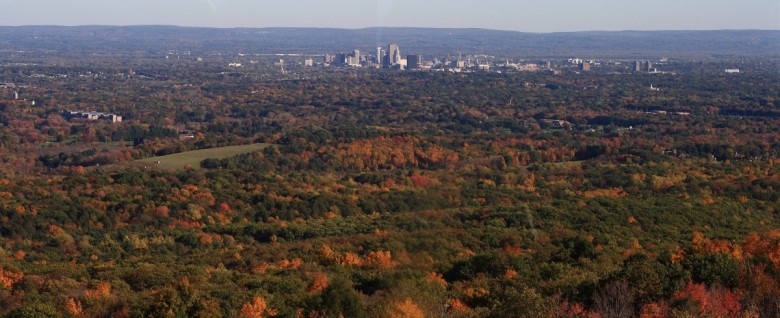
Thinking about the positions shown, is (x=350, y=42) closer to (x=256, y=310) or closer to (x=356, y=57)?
(x=356, y=57)

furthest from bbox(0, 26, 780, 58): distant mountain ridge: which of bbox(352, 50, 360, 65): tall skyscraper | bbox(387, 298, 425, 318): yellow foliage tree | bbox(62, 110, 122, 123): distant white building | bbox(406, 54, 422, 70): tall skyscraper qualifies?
bbox(387, 298, 425, 318): yellow foliage tree

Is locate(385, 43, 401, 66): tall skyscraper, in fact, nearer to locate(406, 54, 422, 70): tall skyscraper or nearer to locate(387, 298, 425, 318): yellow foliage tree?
locate(406, 54, 422, 70): tall skyscraper

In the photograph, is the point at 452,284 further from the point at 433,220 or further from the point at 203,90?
the point at 203,90

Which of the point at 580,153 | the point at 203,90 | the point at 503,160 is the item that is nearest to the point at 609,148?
the point at 580,153

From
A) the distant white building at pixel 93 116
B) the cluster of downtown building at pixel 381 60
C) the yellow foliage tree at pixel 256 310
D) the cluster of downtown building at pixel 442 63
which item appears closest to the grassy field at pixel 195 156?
the distant white building at pixel 93 116

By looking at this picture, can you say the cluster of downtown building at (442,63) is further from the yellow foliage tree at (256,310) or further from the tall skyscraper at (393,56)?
the yellow foliage tree at (256,310)
